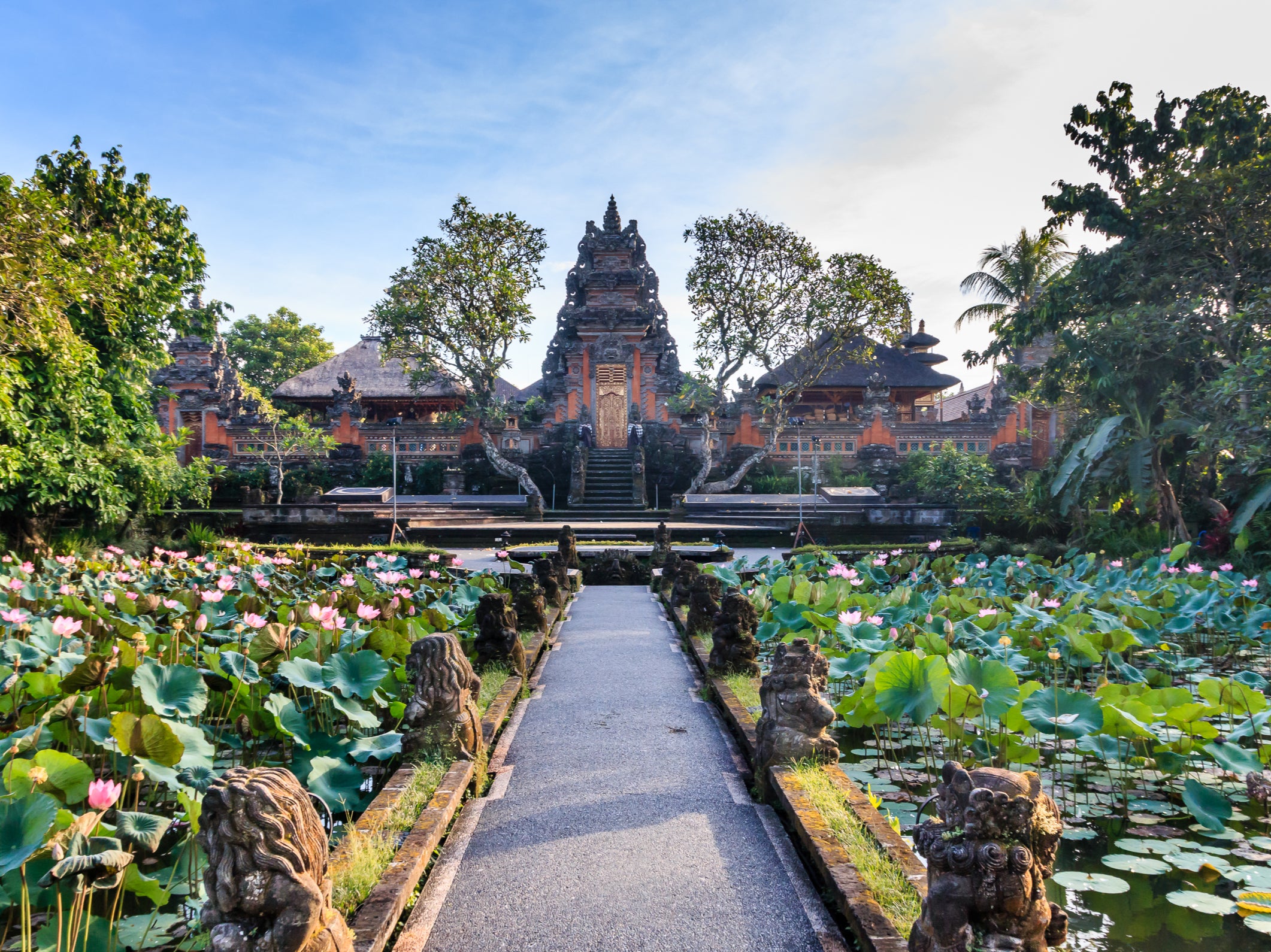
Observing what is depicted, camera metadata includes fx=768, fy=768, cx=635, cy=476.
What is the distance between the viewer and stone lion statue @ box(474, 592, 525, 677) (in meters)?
5.68

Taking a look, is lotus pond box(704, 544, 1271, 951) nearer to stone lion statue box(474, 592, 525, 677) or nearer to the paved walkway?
the paved walkway

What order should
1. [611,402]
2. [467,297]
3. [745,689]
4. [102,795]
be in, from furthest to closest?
[611,402] < [467,297] < [745,689] < [102,795]

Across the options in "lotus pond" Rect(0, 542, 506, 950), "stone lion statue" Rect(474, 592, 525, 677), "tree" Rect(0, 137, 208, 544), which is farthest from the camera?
"tree" Rect(0, 137, 208, 544)

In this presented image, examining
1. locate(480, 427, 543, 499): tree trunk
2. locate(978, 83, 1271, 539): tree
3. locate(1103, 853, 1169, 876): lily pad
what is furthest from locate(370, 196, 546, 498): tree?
locate(1103, 853, 1169, 876): lily pad

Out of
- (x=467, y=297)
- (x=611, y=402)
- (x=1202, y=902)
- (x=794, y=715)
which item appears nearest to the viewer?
(x=1202, y=902)

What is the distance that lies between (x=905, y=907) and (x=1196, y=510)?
13.5 m

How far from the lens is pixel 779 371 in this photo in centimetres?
2912

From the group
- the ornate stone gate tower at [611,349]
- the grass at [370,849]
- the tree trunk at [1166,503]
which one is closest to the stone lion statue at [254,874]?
the grass at [370,849]

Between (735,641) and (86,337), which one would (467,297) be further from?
(735,641)

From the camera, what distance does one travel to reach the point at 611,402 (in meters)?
25.0

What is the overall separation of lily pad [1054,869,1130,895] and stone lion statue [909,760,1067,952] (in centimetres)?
79

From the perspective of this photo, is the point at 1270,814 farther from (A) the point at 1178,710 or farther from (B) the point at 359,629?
(B) the point at 359,629

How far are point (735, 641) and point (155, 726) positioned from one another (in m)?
3.79

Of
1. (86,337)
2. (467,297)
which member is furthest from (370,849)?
(467,297)
